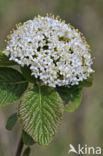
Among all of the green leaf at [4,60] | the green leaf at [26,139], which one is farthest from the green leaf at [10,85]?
the green leaf at [26,139]

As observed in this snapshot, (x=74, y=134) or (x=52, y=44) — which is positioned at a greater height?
(x=52, y=44)

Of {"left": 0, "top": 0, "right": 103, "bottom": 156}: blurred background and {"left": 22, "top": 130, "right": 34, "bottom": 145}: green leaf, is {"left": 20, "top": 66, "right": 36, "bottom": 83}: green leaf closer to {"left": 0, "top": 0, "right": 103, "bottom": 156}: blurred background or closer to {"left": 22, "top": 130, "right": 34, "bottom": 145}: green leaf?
{"left": 22, "top": 130, "right": 34, "bottom": 145}: green leaf

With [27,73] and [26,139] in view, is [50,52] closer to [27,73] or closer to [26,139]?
[27,73]

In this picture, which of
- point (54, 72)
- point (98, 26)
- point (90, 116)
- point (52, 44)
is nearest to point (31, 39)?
point (52, 44)

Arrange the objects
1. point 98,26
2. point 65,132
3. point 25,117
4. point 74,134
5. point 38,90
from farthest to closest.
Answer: point 98,26, point 65,132, point 74,134, point 38,90, point 25,117

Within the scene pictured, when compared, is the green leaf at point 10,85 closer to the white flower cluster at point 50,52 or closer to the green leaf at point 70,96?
the white flower cluster at point 50,52

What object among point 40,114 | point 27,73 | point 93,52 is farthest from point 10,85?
point 93,52

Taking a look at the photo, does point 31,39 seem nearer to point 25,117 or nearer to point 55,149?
point 25,117
